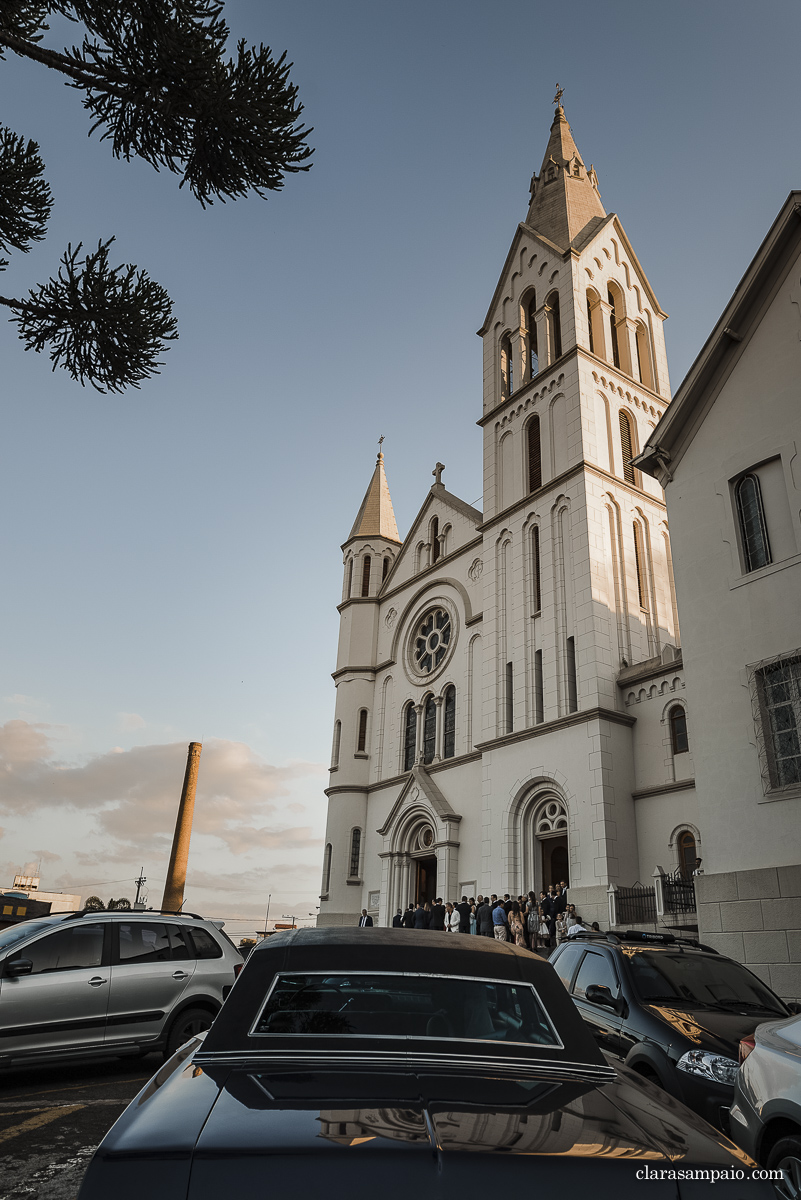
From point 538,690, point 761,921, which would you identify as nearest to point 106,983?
point 761,921

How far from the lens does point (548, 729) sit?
78.4 ft

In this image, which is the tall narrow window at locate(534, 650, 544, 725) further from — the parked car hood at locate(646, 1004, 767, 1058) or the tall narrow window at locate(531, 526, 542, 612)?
the parked car hood at locate(646, 1004, 767, 1058)

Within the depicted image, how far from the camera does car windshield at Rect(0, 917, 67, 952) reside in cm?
828

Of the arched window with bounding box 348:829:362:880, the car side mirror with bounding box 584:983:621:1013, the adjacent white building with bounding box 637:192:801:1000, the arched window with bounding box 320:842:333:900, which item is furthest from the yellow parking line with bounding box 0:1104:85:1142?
the arched window with bounding box 320:842:333:900

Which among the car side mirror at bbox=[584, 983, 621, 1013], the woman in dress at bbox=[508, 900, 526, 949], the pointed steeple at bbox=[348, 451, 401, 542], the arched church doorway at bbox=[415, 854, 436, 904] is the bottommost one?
the car side mirror at bbox=[584, 983, 621, 1013]

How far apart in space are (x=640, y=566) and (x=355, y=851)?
1625 cm

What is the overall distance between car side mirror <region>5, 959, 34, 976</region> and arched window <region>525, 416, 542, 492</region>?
2352cm

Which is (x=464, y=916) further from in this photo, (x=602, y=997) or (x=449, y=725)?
(x=602, y=997)

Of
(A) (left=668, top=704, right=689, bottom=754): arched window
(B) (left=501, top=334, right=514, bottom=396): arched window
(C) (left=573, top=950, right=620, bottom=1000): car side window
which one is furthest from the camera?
(B) (left=501, top=334, right=514, bottom=396): arched window

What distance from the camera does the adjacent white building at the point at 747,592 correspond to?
1255 cm

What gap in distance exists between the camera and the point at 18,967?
7.68m

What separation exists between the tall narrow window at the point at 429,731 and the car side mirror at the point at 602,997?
23.0 metres

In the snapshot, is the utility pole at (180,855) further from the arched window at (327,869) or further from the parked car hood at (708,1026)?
the parked car hood at (708,1026)

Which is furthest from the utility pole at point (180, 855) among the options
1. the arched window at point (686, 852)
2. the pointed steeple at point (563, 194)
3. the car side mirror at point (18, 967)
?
the car side mirror at point (18, 967)
